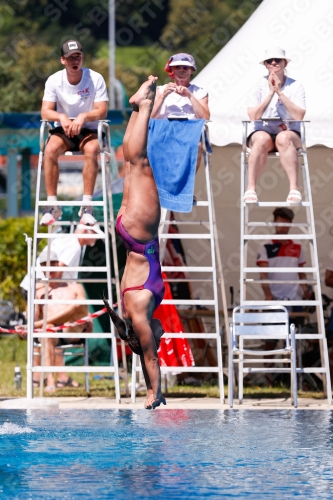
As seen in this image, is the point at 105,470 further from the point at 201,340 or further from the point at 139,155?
the point at 201,340

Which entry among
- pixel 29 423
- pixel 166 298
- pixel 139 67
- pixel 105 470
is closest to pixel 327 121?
pixel 166 298

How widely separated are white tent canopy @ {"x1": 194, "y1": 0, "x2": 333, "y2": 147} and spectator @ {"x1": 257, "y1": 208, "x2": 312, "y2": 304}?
3.81ft

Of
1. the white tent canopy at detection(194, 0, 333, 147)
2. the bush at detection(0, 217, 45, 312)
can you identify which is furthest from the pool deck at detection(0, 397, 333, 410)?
the bush at detection(0, 217, 45, 312)

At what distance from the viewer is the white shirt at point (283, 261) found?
11.3m

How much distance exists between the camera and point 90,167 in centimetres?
1019

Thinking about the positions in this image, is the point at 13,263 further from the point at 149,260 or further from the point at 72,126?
the point at 149,260

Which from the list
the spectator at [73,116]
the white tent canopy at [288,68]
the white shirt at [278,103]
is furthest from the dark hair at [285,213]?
the spectator at [73,116]

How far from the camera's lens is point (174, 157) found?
9.98m

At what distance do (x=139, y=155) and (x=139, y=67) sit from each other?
57.9 m

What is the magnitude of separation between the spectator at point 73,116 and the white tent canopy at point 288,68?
138 cm

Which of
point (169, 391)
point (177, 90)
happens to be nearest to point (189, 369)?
point (169, 391)

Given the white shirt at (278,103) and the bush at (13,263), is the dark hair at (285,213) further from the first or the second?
the bush at (13,263)

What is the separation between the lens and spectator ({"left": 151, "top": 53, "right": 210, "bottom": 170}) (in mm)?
10031

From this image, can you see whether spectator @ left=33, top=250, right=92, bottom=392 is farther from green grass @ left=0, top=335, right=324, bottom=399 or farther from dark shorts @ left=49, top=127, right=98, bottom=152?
dark shorts @ left=49, top=127, right=98, bottom=152
